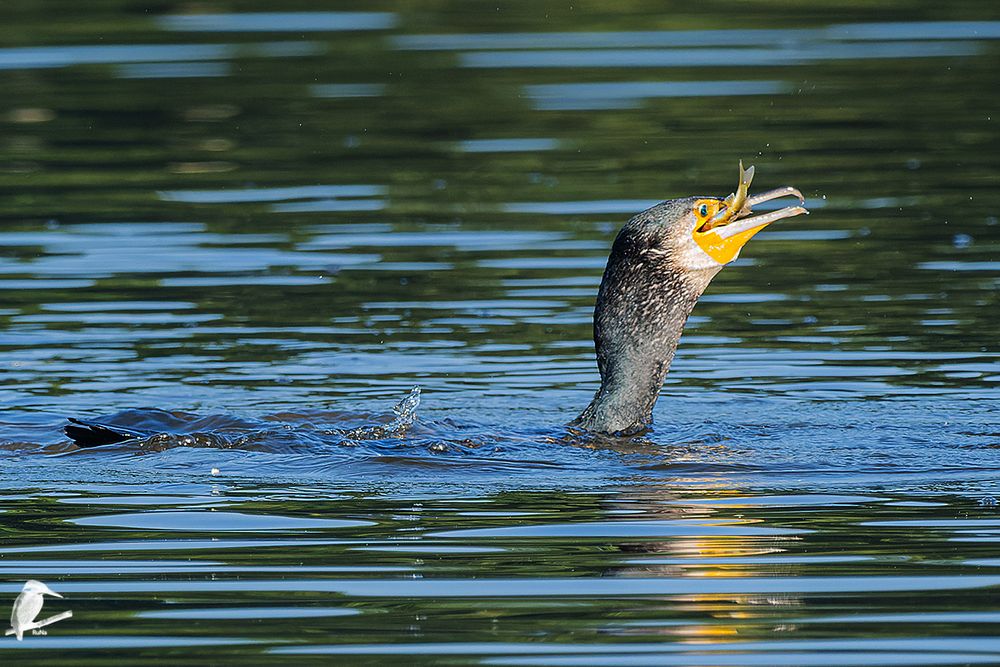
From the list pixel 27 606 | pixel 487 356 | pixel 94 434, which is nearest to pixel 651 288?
pixel 487 356

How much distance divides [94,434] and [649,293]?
2.63 metres

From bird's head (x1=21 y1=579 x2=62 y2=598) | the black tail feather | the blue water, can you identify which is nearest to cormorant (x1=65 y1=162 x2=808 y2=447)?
the black tail feather

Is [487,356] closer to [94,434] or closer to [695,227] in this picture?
[695,227]

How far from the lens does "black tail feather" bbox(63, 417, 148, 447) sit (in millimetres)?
9141

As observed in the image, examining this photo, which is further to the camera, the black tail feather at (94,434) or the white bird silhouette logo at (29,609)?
the black tail feather at (94,434)

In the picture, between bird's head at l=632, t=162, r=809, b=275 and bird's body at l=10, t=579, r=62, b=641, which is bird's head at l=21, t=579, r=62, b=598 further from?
bird's head at l=632, t=162, r=809, b=275

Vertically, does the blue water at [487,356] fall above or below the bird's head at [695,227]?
below

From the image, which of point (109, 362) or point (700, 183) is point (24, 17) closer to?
point (700, 183)

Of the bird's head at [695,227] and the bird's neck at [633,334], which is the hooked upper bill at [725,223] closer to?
the bird's head at [695,227]

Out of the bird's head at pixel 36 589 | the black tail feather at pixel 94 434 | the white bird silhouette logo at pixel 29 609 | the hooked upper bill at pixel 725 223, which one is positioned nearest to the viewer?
the white bird silhouette logo at pixel 29 609

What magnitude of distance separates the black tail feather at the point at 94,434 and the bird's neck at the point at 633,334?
83.1 inches

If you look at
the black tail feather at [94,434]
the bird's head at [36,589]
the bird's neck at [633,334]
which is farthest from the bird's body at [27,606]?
the bird's neck at [633,334]

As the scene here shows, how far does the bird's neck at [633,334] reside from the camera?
30.9 feet

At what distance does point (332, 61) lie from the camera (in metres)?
23.1
